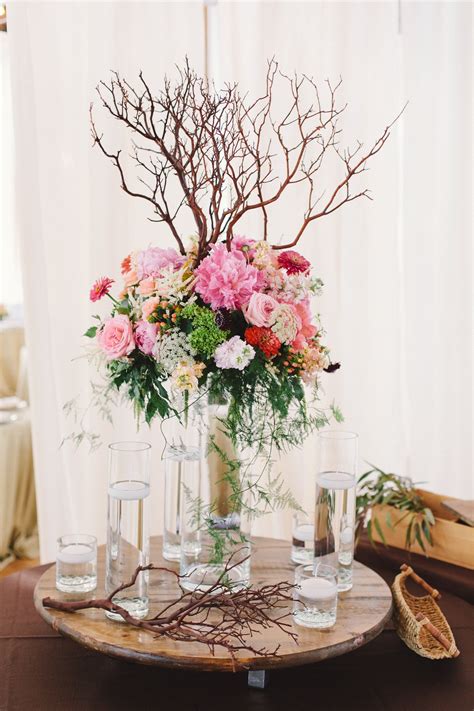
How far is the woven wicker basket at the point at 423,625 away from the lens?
1.44 meters

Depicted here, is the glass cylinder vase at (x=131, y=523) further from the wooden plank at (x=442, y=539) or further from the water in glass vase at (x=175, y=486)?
the wooden plank at (x=442, y=539)

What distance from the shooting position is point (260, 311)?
1.45 metres

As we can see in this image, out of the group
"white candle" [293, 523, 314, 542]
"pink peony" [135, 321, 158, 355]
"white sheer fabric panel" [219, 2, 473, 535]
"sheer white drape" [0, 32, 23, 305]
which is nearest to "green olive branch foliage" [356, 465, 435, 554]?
"white candle" [293, 523, 314, 542]

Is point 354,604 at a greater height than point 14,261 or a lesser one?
lesser

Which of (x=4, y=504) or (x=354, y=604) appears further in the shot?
(x=4, y=504)

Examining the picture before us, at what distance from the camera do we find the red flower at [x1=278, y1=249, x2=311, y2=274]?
156 centimetres

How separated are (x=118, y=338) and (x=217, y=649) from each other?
55cm

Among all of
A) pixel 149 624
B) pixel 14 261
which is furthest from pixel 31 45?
pixel 149 624

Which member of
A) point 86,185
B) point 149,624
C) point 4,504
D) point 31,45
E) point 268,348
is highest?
point 31,45

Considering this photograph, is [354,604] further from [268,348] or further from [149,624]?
[268,348]

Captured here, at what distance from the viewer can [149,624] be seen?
1.34 m

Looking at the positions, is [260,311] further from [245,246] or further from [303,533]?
[303,533]

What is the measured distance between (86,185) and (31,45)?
1.50 ft

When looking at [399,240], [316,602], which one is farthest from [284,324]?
[399,240]
